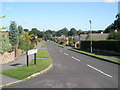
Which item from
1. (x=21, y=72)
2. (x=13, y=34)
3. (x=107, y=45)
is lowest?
A: (x=21, y=72)

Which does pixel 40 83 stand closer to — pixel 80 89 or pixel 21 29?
pixel 80 89

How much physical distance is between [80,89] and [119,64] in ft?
28.6

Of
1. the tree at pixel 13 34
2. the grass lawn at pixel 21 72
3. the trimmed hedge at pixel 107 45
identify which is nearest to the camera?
the grass lawn at pixel 21 72

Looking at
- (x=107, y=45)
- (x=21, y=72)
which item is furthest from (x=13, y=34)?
(x=107, y=45)

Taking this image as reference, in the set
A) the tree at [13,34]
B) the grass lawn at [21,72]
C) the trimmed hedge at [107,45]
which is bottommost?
the grass lawn at [21,72]

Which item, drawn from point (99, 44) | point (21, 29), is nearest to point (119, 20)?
point (99, 44)

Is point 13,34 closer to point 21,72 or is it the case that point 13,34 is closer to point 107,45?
point 21,72

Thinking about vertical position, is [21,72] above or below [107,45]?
below

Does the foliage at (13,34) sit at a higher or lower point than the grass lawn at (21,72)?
higher

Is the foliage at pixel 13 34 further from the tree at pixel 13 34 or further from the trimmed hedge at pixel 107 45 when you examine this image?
the trimmed hedge at pixel 107 45

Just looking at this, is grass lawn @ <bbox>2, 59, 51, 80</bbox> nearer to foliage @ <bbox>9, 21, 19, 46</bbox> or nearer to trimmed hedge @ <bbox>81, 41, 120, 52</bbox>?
foliage @ <bbox>9, 21, 19, 46</bbox>

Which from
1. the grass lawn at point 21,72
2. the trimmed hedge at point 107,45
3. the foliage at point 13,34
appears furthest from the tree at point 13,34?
the trimmed hedge at point 107,45

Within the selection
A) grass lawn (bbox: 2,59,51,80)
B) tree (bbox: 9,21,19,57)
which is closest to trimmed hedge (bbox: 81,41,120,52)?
tree (bbox: 9,21,19,57)

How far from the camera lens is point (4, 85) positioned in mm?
7789
